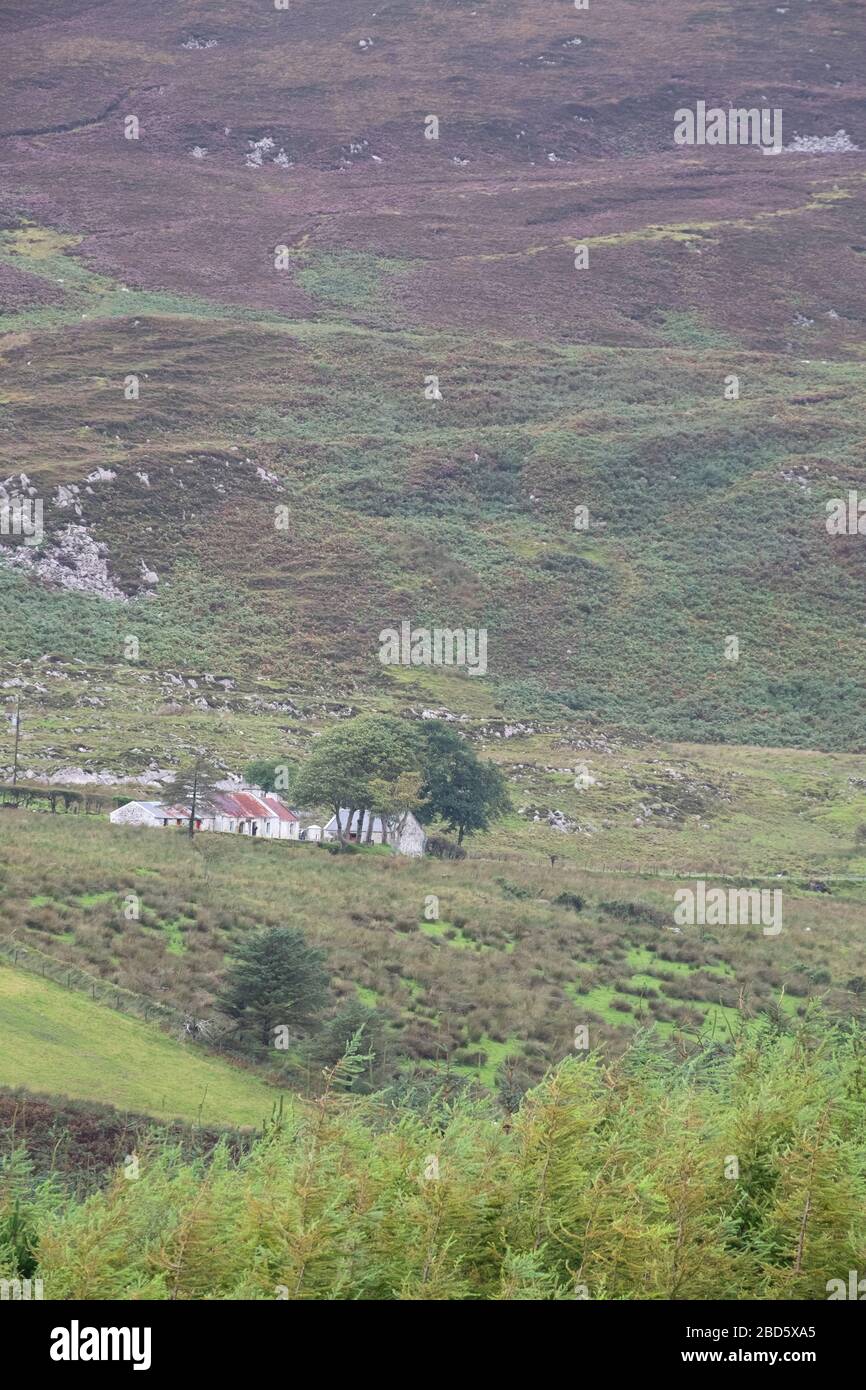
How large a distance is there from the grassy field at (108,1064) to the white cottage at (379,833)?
24.9 m

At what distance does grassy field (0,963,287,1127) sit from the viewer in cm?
1841

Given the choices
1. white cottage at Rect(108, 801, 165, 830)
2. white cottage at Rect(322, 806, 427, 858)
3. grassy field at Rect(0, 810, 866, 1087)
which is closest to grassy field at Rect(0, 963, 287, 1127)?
grassy field at Rect(0, 810, 866, 1087)

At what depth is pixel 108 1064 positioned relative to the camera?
778 inches

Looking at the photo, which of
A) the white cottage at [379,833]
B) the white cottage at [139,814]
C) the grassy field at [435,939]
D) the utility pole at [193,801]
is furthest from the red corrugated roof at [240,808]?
the grassy field at [435,939]

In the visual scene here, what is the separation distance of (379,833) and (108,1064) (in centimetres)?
3164

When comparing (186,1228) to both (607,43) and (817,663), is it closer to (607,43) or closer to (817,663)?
(817,663)

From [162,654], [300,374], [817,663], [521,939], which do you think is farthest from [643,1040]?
[300,374]

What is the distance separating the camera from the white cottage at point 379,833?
48.7 m

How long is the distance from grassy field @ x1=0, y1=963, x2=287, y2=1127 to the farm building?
70.1 ft

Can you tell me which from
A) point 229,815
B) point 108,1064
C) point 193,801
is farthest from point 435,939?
point 229,815

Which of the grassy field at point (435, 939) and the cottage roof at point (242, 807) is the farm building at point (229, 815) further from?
the grassy field at point (435, 939)

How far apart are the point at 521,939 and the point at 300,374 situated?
75598mm

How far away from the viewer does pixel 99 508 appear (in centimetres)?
8188
